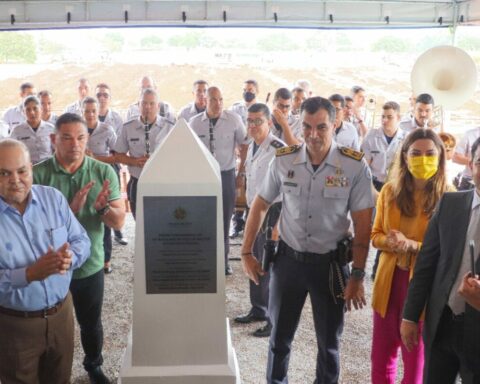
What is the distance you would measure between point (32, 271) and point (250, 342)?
1939 mm

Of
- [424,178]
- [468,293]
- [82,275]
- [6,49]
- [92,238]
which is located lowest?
[82,275]

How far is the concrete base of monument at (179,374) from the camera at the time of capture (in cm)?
204

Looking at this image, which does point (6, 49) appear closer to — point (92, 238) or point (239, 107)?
point (239, 107)

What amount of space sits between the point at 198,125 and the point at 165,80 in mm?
6531

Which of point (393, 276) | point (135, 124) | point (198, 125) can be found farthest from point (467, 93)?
point (393, 276)

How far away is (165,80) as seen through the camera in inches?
440

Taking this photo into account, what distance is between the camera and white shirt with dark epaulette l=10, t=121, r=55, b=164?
5.14m

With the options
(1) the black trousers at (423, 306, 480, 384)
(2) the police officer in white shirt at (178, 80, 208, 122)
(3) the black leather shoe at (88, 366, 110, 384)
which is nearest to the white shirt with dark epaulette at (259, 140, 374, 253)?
(1) the black trousers at (423, 306, 480, 384)

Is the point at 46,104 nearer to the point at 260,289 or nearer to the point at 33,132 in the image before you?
the point at 33,132

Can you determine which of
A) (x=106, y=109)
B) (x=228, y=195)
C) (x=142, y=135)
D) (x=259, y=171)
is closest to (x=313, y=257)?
(x=259, y=171)

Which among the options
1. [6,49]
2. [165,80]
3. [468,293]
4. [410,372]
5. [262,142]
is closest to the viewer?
[468,293]

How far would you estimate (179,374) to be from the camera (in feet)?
6.75

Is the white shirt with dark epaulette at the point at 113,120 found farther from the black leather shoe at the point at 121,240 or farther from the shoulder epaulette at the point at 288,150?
the shoulder epaulette at the point at 288,150

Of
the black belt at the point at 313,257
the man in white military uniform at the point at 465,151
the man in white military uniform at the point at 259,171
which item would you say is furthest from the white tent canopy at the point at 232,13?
the black belt at the point at 313,257
